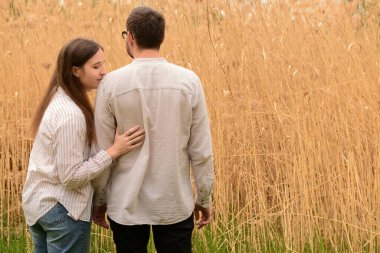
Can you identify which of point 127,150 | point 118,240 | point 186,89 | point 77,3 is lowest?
point 118,240

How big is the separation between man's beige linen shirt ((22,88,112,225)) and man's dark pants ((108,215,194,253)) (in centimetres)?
15

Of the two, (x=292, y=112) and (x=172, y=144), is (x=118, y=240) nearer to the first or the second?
(x=172, y=144)

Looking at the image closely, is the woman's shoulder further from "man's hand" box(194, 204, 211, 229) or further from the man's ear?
"man's hand" box(194, 204, 211, 229)

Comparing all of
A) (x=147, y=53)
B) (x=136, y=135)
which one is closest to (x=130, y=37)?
(x=147, y=53)

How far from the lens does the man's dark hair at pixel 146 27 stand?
243 centimetres

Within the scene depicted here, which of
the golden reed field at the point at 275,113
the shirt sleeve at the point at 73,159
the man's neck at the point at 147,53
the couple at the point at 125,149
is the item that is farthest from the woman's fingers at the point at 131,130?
the golden reed field at the point at 275,113

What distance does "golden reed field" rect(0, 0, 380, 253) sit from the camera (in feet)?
11.3

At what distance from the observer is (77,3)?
5695mm

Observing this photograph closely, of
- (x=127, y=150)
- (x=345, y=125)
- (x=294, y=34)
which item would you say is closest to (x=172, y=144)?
(x=127, y=150)

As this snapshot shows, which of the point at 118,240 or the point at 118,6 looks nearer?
the point at 118,240

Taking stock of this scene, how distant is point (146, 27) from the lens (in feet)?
7.97

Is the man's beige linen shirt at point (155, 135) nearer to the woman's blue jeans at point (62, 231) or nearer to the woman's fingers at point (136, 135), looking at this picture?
the woman's fingers at point (136, 135)

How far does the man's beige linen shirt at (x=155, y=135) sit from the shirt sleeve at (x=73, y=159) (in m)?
0.07

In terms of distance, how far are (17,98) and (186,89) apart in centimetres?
222
